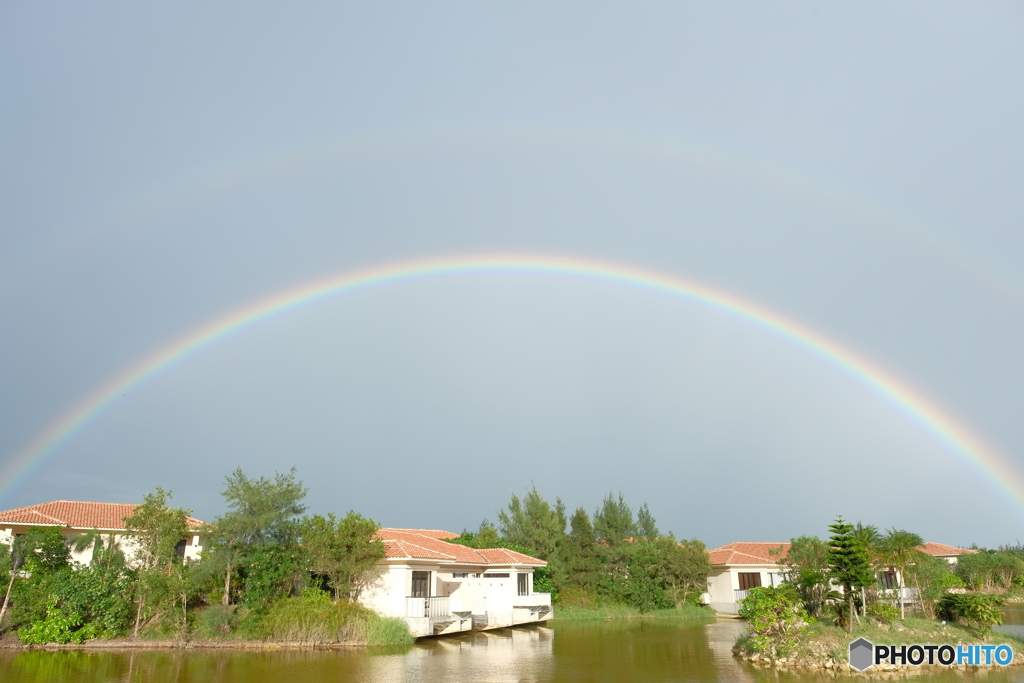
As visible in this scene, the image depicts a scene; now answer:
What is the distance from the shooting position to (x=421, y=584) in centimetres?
2367

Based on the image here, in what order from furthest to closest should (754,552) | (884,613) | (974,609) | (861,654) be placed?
(754,552) < (884,613) < (974,609) < (861,654)

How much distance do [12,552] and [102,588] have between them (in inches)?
135

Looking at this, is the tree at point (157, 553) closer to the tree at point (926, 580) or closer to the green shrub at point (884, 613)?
the green shrub at point (884, 613)

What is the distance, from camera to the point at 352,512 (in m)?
22.1

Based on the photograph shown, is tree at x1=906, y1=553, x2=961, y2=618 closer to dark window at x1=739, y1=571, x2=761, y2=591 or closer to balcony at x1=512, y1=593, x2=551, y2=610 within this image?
balcony at x1=512, y1=593, x2=551, y2=610

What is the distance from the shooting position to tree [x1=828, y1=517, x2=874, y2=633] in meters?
17.6

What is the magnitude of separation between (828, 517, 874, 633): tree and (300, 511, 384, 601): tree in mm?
13747

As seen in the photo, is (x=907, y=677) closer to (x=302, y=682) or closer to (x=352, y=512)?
(x=302, y=682)

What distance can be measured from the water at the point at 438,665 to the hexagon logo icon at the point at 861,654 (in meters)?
1.32

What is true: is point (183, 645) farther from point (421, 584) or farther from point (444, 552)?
point (444, 552)

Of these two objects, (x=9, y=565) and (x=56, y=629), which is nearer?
(x=56, y=629)

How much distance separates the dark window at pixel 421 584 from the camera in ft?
76.3

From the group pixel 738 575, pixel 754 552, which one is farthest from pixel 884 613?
pixel 754 552

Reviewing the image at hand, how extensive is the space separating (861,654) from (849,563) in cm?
239
